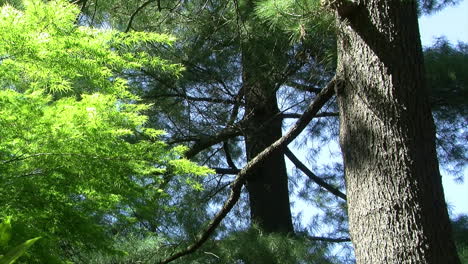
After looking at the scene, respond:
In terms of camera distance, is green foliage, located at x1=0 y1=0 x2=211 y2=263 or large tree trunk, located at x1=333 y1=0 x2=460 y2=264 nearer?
green foliage, located at x1=0 y1=0 x2=211 y2=263

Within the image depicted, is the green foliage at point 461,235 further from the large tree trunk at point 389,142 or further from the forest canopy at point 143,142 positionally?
the large tree trunk at point 389,142

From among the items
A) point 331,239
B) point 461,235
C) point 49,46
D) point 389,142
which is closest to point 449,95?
point 461,235

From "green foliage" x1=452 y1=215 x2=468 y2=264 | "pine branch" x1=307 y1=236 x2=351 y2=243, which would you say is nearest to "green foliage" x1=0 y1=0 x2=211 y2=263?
"green foliage" x1=452 y1=215 x2=468 y2=264

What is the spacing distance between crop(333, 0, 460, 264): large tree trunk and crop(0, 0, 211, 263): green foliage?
3.38 ft

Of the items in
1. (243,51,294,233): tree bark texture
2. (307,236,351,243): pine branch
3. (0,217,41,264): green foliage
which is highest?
(243,51,294,233): tree bark texture

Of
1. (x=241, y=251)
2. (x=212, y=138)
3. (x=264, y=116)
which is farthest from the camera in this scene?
(x=264, y=116)

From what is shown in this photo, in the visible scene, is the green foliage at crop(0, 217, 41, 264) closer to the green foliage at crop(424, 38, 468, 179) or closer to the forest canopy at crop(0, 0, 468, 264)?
the forest canopy at crop(0, 0, 468, 264)

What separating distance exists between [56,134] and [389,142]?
1.59m

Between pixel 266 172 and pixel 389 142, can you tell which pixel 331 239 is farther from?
pixel 389 142

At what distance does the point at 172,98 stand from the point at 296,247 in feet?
6.53

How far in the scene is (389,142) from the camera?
345cm

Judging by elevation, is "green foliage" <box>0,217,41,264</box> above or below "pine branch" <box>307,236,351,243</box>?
below

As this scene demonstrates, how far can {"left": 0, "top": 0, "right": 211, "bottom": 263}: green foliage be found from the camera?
303cm

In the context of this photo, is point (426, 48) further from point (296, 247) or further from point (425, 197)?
point (425, 197)
